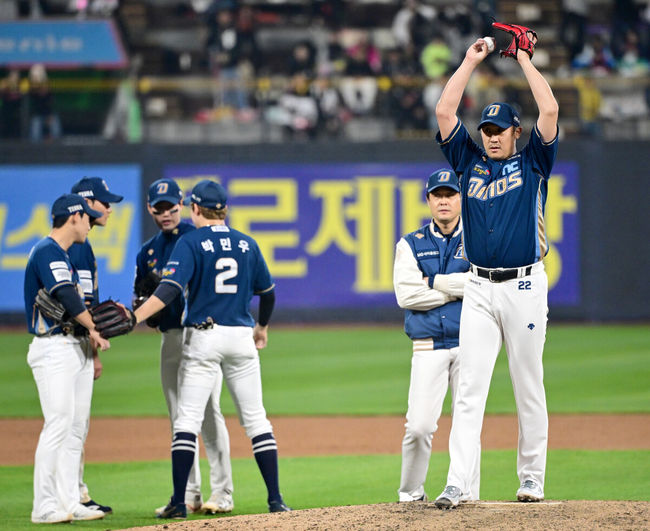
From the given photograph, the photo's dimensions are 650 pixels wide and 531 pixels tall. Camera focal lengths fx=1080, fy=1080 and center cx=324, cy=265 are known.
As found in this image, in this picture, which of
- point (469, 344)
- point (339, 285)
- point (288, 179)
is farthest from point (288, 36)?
point (469, 344)

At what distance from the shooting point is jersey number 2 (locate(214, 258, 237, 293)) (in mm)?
6699

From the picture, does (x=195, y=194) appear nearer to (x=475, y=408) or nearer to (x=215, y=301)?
(x=215, y=301)

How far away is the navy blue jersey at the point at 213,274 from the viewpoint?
6.65 m

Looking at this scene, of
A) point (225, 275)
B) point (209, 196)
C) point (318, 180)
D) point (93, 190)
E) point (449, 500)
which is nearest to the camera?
point (449, 500)

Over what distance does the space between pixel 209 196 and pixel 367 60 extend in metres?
14.2

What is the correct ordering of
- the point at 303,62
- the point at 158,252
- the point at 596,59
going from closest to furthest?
the point at 158,252
the point at 303,62
the point at 596,59

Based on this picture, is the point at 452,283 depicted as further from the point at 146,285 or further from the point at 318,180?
the point at 318,180

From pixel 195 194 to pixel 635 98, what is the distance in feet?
45.2

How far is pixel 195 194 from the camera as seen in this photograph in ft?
22.5

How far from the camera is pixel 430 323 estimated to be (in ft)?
21.2

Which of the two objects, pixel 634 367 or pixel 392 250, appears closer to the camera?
pixel 634 367

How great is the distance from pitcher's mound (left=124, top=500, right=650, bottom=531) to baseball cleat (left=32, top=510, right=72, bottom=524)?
1141 mm

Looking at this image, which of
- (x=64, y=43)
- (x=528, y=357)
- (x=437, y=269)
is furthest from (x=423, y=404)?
(x=64, y=43)

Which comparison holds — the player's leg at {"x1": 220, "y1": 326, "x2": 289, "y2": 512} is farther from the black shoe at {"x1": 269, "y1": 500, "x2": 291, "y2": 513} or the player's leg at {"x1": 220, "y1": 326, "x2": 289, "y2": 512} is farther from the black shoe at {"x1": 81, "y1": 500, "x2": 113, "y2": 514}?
the black shoe at {"x1": 81, "y1": 500, "x2": 113, "y2": 514}
